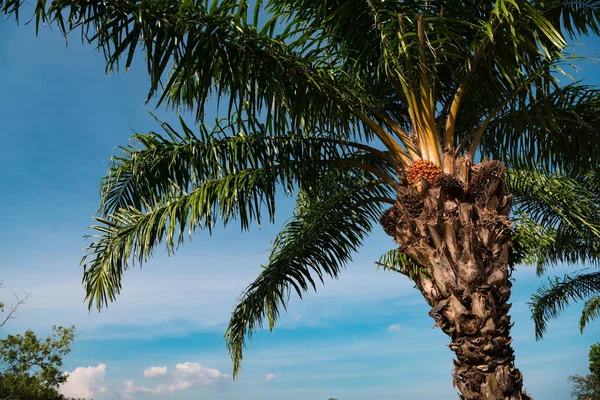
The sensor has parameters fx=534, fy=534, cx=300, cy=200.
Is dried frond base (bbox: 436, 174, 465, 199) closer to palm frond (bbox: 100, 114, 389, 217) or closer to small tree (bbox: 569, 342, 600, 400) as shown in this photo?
palm frond (bbox: 100, 114, 389, 217)

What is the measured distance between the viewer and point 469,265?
580cm

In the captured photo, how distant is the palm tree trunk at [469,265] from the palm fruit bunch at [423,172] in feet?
0.22

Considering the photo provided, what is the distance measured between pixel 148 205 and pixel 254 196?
1.58m

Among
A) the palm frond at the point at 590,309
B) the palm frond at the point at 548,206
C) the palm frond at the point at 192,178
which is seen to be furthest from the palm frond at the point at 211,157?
the palm frond at the point at 590,309

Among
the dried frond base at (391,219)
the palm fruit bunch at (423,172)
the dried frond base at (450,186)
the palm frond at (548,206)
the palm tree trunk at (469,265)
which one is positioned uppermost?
the palm frond at (548,206)

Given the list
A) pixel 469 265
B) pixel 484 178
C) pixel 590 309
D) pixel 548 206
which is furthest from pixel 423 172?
pixel 590 309

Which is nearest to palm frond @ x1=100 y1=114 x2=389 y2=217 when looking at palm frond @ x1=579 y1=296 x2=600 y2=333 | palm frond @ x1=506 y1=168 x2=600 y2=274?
palm frond @ x1=506 y1=168 x2=600 y2=274

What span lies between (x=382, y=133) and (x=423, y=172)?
960 mm

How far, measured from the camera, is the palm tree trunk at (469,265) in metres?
5.68

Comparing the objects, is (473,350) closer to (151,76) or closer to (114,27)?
(151,76)

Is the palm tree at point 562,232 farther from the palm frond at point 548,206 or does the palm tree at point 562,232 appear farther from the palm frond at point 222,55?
the palm frond at point 222,55

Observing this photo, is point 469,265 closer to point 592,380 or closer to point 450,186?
point 450,186

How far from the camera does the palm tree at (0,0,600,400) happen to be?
5.68 m

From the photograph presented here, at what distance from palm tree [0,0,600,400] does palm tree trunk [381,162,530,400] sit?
0.6 inches
